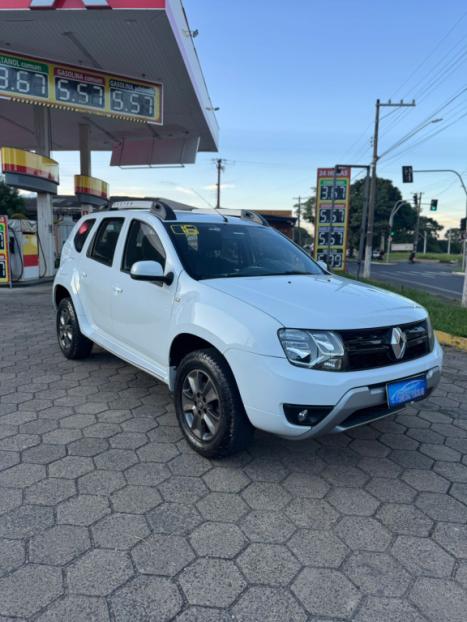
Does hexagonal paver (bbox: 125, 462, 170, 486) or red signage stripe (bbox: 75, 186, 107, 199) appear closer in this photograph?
hexagonal paver (bbox: 125, 462, 170, 486)

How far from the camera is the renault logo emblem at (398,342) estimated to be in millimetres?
2859

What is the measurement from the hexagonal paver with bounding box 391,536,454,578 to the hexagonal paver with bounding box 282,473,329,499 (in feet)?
1.80

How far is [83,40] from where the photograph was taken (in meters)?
10.5

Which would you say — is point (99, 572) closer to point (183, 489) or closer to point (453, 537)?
point (183, 489)

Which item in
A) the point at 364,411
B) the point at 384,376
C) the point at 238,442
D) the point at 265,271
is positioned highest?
the point at 265,271

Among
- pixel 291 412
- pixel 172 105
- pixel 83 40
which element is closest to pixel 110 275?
pixel 291 412

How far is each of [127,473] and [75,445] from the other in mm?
607

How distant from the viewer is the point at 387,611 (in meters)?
1.91

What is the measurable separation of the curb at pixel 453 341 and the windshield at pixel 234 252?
341 cm

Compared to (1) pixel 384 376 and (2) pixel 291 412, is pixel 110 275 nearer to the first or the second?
(2) pixel 291 412

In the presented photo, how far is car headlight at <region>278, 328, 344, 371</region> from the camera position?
102 inches

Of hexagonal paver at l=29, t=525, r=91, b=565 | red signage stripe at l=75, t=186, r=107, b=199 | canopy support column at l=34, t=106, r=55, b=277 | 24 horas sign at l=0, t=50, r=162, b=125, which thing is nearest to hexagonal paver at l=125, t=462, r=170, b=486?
hexagonal paver at l=29, t=525, r=91, b=565

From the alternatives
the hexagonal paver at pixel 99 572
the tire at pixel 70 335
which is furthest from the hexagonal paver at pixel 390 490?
the tire at pixel 70 335

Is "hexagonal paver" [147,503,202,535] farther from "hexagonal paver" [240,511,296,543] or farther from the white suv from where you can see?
the white suv
